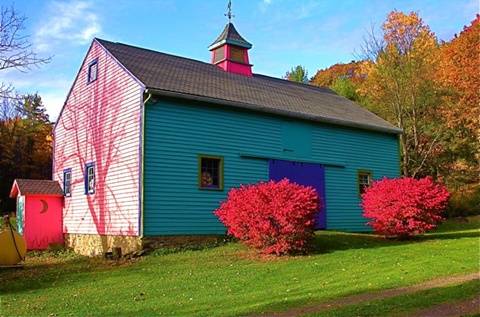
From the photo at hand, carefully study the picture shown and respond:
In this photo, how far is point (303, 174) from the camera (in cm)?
2030

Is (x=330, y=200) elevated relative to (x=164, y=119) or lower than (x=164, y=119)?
lower

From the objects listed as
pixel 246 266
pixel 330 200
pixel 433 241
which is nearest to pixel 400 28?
pixel 330 200

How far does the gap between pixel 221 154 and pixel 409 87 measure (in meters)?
20.3

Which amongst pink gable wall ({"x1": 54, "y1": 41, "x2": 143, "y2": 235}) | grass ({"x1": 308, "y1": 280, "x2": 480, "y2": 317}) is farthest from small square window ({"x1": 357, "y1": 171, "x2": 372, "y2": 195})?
grass ({"x1": 308, "y1": 280, "x2": 480, "y2": 317})

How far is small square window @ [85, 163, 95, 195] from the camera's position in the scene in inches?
780

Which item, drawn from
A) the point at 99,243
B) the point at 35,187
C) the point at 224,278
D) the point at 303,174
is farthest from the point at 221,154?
the point at 35,187

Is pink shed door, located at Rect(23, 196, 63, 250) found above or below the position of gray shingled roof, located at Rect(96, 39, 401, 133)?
below

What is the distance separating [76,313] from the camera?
8.95 metres

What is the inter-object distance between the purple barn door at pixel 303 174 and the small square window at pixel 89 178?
679cm

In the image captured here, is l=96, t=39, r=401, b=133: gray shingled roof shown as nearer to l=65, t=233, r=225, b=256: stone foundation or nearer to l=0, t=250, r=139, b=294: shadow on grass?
l=65, t=233, r=225, b=256: stone foundation

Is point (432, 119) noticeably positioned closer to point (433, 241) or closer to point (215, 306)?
point (433, 241)

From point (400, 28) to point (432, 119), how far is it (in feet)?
21.7

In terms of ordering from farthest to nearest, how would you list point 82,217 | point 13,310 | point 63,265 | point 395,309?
point 82,217 → point 63,265 → point 13,310 → point 395,309

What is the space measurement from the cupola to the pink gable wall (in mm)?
Answer: 5575
